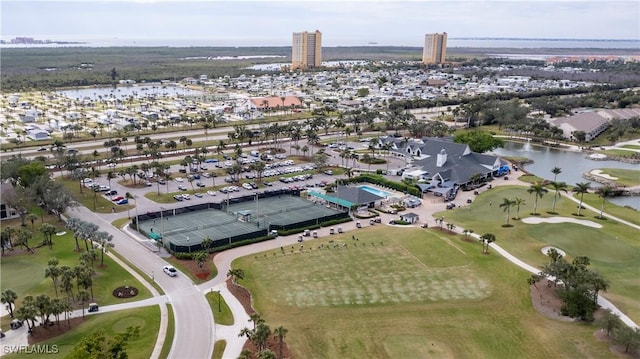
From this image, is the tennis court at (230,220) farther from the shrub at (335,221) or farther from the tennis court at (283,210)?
the shrub at (335,221)

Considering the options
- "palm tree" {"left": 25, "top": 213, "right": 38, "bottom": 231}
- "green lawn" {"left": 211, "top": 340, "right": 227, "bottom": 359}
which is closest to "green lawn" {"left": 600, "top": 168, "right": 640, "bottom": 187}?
"green lawn" {"left": 211, "top": 340, "right": 227, "bottom": 359}

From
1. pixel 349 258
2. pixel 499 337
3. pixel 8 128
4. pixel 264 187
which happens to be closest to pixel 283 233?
pixel 349 258

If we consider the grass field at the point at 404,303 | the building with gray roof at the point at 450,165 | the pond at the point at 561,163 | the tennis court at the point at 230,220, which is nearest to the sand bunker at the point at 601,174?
the pond at the point at 561,163

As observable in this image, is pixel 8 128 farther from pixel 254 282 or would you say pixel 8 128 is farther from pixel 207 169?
pixel 254 282

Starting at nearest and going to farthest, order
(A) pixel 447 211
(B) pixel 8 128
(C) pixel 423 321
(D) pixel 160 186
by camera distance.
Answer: (C) pixel 423 321 → (A) pixel 447 211 → (D) pixel 160 186 → (B) pixel 8 128

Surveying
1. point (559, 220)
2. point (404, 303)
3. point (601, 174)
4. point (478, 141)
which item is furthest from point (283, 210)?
point (601, 174)
